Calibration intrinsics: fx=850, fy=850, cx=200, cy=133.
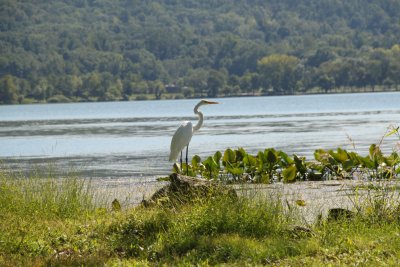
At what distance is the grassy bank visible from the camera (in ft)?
32.6

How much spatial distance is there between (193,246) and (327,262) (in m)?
1.87

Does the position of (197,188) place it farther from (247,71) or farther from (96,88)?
(247,71)

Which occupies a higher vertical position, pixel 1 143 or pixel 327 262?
pixel 327 262

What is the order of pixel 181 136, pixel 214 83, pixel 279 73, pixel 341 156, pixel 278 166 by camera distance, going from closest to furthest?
1. pixel 181 136
2. pixel 341 156
3. pixel 278 166
4. pixel 279 73
5. pixel 214 83

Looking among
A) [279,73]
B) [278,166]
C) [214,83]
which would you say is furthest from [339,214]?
[214,83]

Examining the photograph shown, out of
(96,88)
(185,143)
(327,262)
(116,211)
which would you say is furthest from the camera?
(96,88)

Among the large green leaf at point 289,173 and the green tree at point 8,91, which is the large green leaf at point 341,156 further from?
the green tree at point 8,91

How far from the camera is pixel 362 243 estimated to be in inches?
402

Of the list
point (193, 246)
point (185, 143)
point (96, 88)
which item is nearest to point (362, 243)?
point (193, 246)

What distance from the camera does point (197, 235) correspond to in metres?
11.0

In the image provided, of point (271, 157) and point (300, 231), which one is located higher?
point (300, 231)

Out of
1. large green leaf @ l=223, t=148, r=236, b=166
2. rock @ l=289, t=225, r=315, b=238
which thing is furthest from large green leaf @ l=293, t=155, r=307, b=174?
rock @ l=289, t=225, r=315, b=238

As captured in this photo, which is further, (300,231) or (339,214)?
(339,214)

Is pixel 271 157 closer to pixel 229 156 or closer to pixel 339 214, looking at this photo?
pixel 229 156
